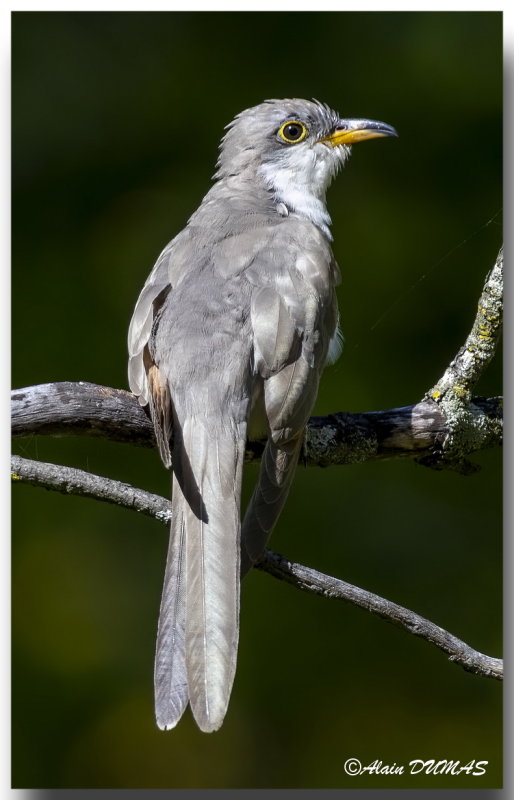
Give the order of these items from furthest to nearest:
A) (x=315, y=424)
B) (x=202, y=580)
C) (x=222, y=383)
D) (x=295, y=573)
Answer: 1. (x=315, y=424)
2. (x=222, y=383)
3. (x=295, y=573)
4. (x=202, y=580)

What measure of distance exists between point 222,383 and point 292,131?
1203mm

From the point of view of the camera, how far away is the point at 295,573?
91.4 inches

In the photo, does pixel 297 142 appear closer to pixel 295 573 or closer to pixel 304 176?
pixel 304 176

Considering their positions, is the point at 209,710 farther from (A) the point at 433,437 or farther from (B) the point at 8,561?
(A) the point at 433,437

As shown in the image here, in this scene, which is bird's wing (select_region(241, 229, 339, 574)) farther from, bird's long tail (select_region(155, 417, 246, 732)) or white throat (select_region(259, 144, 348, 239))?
white throat (select_region(259, 144, 348, 239))

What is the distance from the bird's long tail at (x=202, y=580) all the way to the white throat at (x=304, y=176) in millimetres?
1041

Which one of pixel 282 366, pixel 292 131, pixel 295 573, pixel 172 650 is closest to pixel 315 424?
pixel 282 366

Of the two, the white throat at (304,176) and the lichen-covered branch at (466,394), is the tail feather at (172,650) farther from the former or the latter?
the white throat at (304,176)

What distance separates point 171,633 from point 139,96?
6.74 ft

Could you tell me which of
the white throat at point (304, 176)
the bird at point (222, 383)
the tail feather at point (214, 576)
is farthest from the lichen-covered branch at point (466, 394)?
the tail feather at point (214, 576)

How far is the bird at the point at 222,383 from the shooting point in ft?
7.24

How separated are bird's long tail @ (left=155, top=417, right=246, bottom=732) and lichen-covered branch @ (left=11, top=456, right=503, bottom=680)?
14 centimetres

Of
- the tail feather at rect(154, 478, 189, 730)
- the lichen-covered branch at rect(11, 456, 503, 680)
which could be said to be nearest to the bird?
the tail feather at rect(154, 478, 189, 730)

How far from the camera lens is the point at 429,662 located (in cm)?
328
